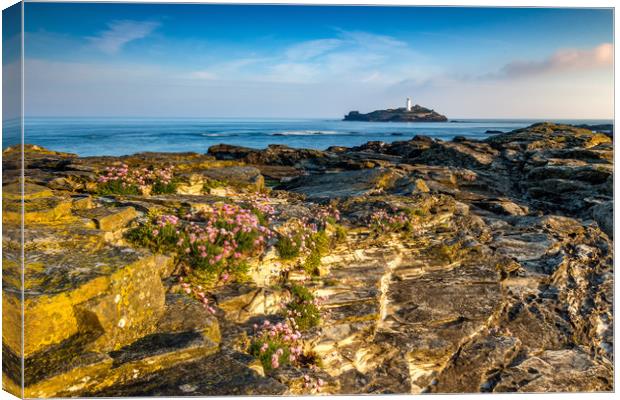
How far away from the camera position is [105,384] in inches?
191

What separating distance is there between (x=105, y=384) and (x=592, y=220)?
44.7ft

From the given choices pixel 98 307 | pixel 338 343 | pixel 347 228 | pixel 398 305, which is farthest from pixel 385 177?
pixel 98 307

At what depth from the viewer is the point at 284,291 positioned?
7676 mm

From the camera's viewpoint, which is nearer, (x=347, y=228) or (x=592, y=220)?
(x=347, y=228)

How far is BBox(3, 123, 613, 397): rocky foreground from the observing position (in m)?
5.07

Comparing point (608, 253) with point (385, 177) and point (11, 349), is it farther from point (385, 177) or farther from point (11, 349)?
point (11, 349)

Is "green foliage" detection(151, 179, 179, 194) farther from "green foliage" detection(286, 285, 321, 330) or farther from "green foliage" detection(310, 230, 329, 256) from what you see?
"green foliage" detection(286, 285, 321, 330)

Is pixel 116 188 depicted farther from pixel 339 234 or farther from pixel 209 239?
pixel 339 234

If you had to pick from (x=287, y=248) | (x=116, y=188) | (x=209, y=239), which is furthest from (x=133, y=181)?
(x=287, y=248)

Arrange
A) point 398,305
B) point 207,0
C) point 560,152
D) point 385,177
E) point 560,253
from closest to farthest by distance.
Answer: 1. point 207,0
2. point 398,305
3. point 560,253
4. point 385,177
5. point 560,152

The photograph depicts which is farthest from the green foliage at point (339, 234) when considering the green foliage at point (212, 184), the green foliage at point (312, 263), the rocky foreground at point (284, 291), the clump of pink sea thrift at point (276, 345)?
the green foliage at point (212, 184)

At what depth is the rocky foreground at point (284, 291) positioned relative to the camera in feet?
16.6

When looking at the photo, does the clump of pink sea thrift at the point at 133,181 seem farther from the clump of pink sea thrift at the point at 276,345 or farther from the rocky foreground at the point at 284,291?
the clump of pink sea thrift at the point at 276,345

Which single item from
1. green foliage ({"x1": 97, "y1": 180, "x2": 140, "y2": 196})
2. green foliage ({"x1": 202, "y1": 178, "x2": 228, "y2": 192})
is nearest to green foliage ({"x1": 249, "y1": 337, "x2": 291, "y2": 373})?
green foliage ({"x1": 97, "y1": 180, "x2": 140, "y2": 196})
